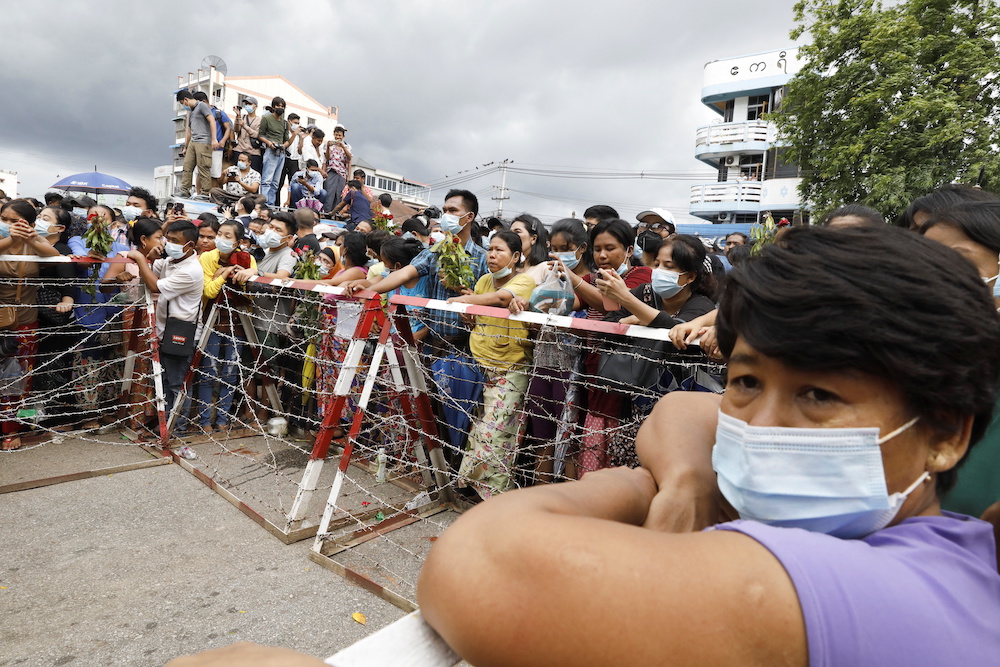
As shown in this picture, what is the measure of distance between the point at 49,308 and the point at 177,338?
4.63 feet

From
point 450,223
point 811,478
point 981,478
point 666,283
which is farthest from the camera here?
point 450,223

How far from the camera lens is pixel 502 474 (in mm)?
4102

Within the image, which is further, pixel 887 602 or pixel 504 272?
pixel 504 272

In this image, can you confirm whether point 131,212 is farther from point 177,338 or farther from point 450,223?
point 450,223

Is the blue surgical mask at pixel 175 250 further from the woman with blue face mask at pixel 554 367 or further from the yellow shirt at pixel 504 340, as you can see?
the woman with blue face mask at pixel 554 367

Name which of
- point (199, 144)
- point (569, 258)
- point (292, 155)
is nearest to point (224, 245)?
point (569, 258)

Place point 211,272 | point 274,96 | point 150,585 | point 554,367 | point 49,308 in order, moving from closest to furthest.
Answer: point 150,585 < point 554,367 < point 49,308 < point 211,272 < point 274,96

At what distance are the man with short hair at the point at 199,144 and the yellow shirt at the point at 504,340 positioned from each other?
35.3ft

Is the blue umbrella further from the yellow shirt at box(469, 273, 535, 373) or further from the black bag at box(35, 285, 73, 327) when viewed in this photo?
the yellow shirt at box(469, 273, 535, 373)

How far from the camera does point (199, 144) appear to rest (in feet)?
41.5

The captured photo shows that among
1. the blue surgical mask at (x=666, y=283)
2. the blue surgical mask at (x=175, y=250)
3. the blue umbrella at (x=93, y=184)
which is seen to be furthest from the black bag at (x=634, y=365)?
the blue umbrella at (x=93, y=184)

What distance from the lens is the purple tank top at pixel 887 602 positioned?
63 cm

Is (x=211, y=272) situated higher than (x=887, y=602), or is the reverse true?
(x=211, y=272)

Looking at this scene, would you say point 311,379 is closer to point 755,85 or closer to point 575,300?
point 575,300
